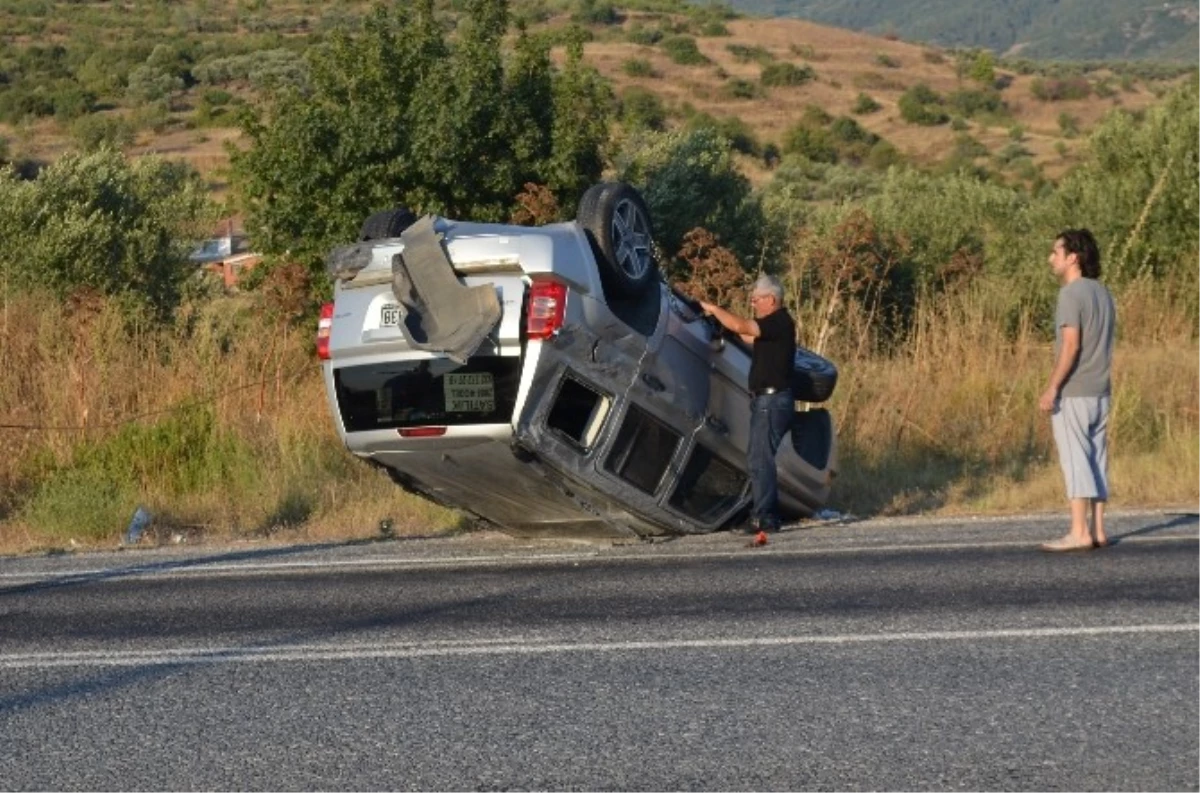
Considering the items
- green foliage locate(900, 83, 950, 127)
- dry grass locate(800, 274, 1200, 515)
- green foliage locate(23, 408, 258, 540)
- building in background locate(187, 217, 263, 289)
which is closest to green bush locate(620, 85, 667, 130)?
green foliage locate(900, 83, 950, 127)

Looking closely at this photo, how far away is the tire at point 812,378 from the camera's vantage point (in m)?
12.1

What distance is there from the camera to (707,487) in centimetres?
1117

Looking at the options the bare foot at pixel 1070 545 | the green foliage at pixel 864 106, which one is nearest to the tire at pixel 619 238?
the bare foot at pixel 1070 545

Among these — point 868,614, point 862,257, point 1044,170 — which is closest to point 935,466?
point 862,257

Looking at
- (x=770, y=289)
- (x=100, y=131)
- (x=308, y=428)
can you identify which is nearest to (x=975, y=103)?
(x=100, y=131)

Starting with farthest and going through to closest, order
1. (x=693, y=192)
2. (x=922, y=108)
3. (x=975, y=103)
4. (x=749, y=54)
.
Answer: (x=749, y=54) → (x=975, y=103) → (x=922, y=108) → (x=693, y=192)

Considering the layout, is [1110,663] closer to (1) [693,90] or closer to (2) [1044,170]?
(2) [1044,170]

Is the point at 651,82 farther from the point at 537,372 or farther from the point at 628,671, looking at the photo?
the point at 628,671

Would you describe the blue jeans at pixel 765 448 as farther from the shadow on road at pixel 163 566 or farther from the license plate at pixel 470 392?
the shadow on road at pixel 163 566

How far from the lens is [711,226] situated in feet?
83.5

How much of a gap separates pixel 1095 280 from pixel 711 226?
15.1 metres

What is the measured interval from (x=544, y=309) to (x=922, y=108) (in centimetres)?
7149

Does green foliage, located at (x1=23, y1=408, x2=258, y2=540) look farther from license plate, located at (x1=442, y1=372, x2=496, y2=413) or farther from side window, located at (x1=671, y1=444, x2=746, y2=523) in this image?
side window, located at (x1=671, y1=444, x2=746, y2=523)

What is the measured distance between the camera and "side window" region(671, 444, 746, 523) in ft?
35.8
